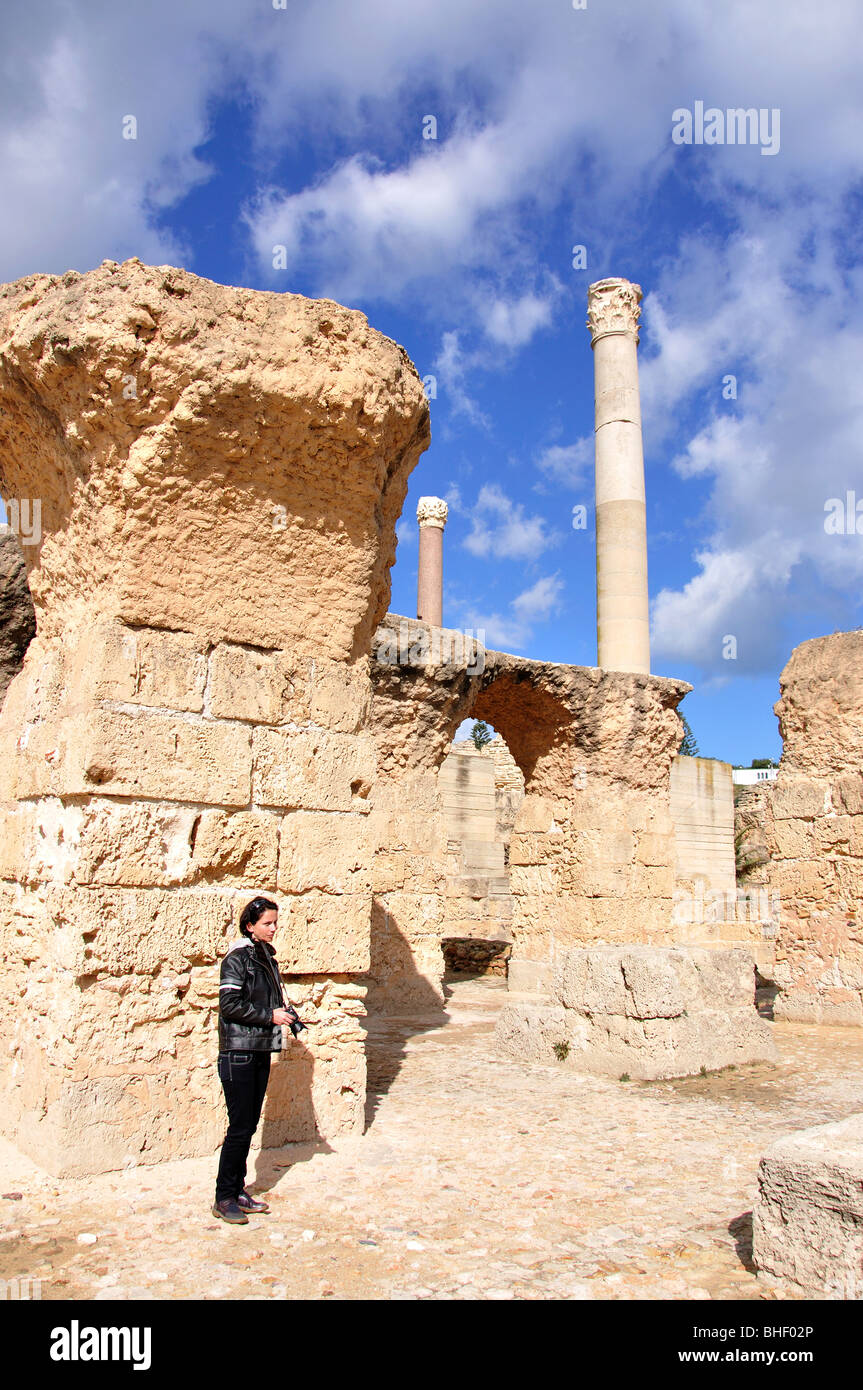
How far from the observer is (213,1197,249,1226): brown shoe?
9.89ft

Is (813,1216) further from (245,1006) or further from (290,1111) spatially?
(290,1111)

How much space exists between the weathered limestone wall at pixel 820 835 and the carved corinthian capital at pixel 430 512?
544 inches

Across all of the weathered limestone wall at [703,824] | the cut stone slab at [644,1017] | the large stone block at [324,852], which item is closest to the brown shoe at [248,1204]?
the large stone block at [324,852]

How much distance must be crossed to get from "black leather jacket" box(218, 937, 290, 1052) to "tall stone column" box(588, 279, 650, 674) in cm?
1211

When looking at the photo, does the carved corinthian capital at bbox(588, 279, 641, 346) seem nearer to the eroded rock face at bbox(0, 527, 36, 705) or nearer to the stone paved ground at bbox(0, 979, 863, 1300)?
the eroded rock face at bbox(0, 527, 36, 705)

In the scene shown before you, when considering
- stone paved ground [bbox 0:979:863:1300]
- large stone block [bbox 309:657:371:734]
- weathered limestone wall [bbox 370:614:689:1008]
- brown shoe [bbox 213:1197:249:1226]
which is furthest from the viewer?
weathered limestone wall [bbox 370:614:689:1008]

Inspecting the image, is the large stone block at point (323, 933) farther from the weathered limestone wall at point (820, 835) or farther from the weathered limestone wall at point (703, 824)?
the weathered limestone wall at point (703, 824)

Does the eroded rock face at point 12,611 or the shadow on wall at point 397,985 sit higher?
the eroded rock face at point 12,611

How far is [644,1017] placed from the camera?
227 inches

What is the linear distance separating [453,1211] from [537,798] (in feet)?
26.4

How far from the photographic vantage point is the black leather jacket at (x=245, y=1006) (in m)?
3.16

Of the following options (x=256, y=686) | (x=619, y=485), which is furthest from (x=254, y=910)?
(x=619, y=485)

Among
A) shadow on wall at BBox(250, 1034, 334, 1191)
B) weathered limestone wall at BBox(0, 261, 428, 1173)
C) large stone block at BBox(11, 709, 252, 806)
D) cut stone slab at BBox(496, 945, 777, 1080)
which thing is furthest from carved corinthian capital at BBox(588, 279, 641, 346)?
shadow on wall at BBox(250, 1034, 334, 1191)

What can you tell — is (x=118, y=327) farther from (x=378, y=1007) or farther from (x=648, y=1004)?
(x=378, y=1007)
